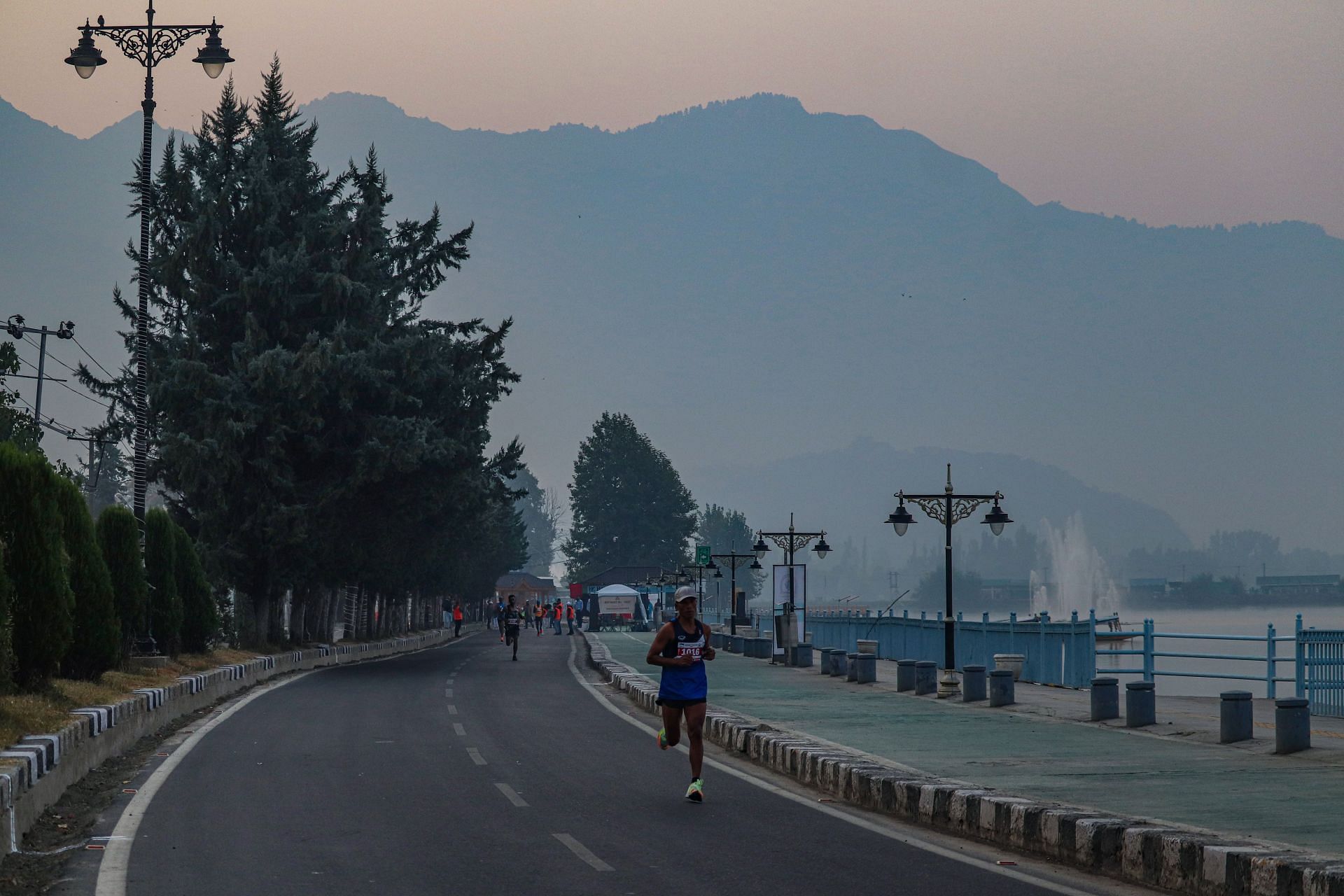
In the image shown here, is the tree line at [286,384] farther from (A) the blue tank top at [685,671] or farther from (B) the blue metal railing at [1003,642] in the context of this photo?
(A) the blue tank top at [685,671]

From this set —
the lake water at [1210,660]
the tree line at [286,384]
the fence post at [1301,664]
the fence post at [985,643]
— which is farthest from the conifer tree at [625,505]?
the fence post at [1301,664]

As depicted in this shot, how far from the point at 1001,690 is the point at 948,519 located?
6359 millimetres

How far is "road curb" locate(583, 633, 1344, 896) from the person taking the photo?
857cm

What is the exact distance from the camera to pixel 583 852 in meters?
10.4

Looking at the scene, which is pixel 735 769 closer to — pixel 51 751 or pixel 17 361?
pixel 51 751

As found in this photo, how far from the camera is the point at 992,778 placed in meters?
14.0

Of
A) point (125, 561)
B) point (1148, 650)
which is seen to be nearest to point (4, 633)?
point (125, 561)

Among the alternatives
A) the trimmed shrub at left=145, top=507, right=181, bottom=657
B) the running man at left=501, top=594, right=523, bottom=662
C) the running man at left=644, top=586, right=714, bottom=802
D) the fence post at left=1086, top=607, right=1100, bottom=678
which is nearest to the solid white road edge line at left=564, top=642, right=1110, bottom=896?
the running man at left=644, top=586, right=714, bottom=802

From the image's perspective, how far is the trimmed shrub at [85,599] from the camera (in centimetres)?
2105

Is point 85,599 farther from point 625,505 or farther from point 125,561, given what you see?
point 625,505

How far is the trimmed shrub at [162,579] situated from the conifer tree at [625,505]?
144617 mm

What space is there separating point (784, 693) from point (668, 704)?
14.2m

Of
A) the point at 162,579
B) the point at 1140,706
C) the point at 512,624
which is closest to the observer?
the point at 1140,706

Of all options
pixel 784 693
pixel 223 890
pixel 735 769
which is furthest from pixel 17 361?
pixel 223 890
